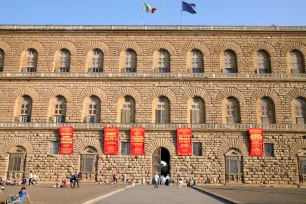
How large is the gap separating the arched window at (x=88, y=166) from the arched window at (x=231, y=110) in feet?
35.1

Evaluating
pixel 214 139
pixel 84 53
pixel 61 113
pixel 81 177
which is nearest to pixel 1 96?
pixel 61 113

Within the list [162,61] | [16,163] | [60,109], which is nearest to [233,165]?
[162,61]

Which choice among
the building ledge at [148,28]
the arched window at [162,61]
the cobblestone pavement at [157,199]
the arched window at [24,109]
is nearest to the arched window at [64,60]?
the building ledge at [148,28]

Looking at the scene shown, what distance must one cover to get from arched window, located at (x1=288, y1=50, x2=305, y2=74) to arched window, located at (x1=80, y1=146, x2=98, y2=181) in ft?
57.0

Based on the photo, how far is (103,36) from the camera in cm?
2625

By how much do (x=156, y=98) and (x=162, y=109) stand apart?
3.30ft

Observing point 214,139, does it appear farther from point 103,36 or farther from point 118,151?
point 103,36

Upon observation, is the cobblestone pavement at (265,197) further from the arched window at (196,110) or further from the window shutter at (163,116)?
the window shutter at (163,116)

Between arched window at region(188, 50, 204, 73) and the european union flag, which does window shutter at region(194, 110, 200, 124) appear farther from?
the european union flag

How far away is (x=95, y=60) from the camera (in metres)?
26.1

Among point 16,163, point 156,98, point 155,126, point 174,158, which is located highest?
point 156,98

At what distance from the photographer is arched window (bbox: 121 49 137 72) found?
85.1ft

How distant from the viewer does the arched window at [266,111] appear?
965 inches

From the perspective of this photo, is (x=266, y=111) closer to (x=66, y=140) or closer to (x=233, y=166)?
(x=233, y=166)
